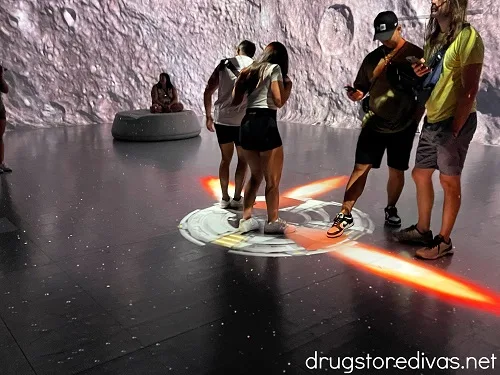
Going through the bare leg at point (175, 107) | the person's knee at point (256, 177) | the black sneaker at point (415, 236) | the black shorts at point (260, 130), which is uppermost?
the black shorts at point (260, 130)

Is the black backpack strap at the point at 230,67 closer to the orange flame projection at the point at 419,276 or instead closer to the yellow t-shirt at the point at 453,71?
the yellow t-shirt at the point at 453,71

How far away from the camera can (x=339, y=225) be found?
3689 millimetres

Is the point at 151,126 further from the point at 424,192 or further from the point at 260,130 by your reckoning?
the point at 424,192

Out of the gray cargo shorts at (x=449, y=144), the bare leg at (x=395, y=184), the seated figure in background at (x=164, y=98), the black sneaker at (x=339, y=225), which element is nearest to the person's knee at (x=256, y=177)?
the black sneaker at (x=339, y=225)

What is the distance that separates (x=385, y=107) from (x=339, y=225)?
911 millimetres

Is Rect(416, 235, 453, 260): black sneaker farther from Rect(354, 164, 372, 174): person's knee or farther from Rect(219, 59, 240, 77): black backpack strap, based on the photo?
Rect(219, 59, 240, 77): black backpack strap

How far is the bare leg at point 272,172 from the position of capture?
3584 mm

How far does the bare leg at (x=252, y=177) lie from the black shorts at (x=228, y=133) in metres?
0.56

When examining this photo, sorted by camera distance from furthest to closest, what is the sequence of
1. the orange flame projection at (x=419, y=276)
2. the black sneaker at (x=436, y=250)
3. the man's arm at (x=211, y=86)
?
the man's arm at (x=211, y=86) < the black sneaker at (x=436, y=250) < the orange flame projection at (x=419, y=276)

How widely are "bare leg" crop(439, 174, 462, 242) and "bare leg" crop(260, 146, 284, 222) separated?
111 cm

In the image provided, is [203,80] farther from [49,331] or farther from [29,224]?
[49,331]

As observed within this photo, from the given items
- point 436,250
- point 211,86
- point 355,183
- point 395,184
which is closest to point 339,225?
point 355,183

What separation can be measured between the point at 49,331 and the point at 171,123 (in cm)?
612

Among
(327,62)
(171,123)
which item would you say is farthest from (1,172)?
(327,62)
